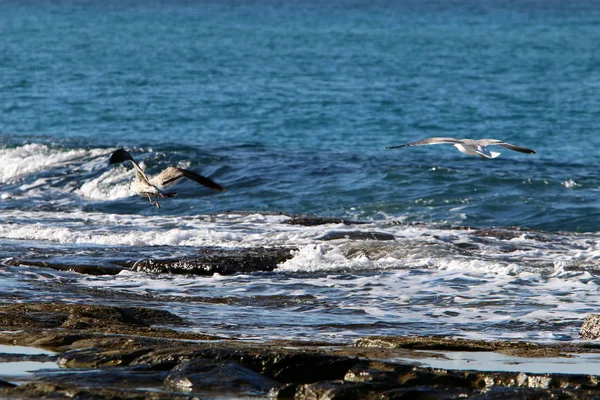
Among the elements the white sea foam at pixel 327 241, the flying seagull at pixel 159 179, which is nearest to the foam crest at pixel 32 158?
A: the white sea foam at pixel 327 241

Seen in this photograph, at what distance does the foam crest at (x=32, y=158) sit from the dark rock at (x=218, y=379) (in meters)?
16.3

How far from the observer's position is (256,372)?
641 cm

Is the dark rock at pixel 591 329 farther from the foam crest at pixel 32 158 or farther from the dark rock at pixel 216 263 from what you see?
the foam crest at pixel 32 158

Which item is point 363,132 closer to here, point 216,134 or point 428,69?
point 216,134

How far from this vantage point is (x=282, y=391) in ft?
19.8

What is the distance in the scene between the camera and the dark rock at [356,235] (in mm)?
14430

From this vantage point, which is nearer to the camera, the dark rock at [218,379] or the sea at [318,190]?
the dark rock at [218,379]

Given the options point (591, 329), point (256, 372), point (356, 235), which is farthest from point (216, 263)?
point (256, 372)

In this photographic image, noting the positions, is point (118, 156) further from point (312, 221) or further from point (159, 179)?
point (312, 221)

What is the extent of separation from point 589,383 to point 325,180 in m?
14.6

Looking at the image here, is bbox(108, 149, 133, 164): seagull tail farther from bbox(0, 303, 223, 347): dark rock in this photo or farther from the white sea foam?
the white sea foam

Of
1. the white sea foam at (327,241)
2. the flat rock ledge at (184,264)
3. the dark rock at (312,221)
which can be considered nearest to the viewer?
the flat rock ledge at (184,264)

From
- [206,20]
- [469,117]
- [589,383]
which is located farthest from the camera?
[206,20]

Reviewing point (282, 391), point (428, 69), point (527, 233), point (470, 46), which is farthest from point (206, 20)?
point (282, 391)
